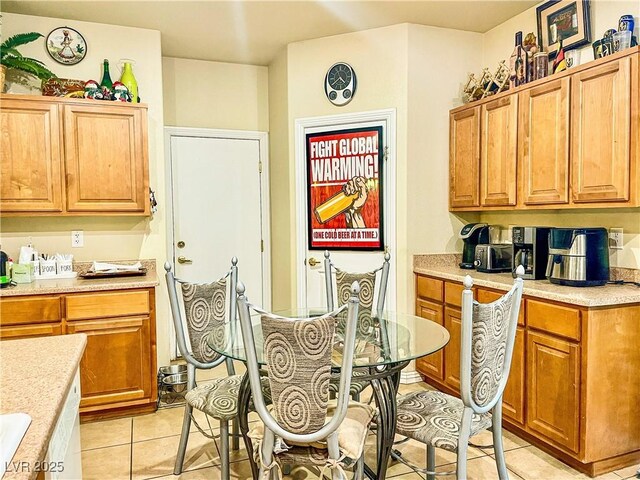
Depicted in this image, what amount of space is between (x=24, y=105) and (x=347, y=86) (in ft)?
7.56

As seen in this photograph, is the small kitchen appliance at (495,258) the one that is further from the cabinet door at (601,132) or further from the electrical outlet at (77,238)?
the electrical outlet at (77,238)

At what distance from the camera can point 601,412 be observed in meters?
2.45

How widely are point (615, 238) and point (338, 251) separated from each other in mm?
1982

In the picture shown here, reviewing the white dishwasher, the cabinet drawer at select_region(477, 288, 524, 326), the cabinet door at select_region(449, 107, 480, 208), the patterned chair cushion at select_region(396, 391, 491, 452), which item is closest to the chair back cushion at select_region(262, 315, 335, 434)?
the patterned chair cushion at select_region(396, 391, 491, 452)

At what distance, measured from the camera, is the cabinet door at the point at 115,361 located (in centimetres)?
306

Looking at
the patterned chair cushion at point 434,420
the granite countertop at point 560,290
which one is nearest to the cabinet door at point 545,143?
the granite countertop at point 560,290

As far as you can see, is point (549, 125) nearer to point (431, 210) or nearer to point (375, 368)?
point (431, 210)

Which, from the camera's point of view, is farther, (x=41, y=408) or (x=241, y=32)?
(x=241, y=32)

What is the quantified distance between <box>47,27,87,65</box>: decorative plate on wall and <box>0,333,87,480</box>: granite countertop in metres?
2.59

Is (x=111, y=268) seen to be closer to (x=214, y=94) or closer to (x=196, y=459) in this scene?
(x=196, y=459)

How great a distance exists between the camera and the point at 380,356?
2061 mm

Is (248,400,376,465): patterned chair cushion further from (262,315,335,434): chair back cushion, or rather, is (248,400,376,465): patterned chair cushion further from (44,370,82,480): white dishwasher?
(44,370,82,480): white dishwasher

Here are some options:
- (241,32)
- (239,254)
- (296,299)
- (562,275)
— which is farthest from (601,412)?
(241,32)

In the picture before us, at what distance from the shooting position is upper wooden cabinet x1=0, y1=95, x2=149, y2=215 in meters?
3.16
